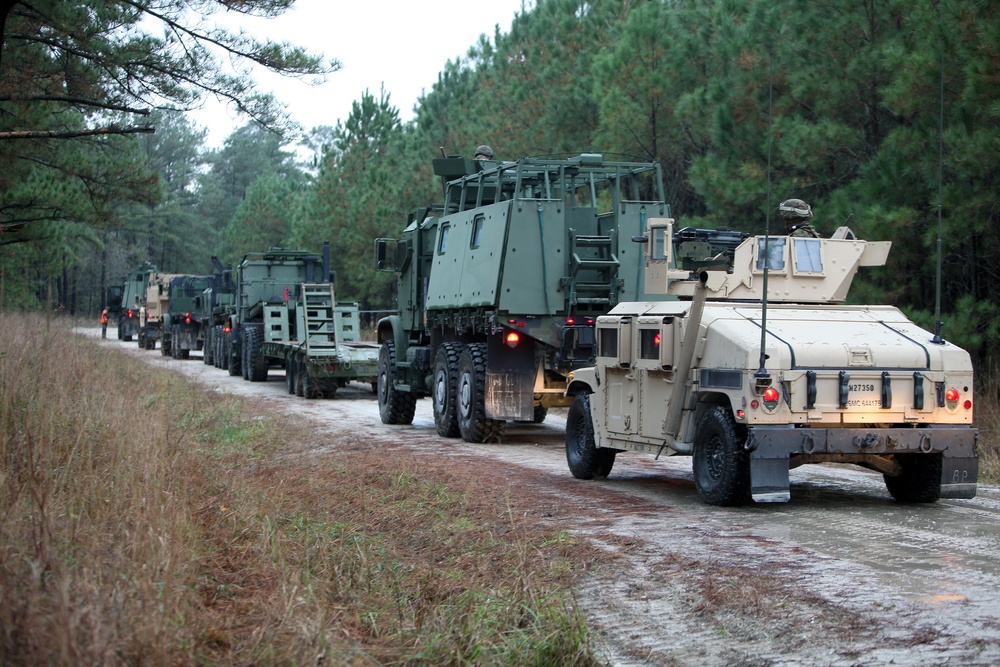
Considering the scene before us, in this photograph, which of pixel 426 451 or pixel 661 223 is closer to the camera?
pixel 661 223

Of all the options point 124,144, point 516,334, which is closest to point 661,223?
point 516,334

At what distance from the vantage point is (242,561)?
20.8ft

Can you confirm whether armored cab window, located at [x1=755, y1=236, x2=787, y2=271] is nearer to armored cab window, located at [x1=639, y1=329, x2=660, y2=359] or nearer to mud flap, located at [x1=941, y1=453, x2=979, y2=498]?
armored cab window, located at [x1=639, y1=329, x2=660, y2=359]

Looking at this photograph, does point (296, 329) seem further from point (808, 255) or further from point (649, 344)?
point (808, 255)

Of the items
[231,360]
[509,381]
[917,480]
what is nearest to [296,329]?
[231,360]

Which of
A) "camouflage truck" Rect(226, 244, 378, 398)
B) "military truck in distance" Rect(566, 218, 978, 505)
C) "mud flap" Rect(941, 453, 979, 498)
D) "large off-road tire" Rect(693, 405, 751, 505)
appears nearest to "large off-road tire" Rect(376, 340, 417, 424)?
"camouflage truck" Rect(226, 244, 378, 398)

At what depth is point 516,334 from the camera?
1484cm

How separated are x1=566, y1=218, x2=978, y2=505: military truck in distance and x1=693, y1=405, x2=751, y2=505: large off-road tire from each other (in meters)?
0.01

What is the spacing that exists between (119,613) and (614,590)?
10.1 ft

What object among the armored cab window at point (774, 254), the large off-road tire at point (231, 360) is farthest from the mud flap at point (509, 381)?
the large off-road tire at point (231, 360)

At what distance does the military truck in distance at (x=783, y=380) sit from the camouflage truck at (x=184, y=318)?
90.4 feet

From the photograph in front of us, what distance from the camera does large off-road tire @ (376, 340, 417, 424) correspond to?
18109 mm

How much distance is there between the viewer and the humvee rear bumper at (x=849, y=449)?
897 cm

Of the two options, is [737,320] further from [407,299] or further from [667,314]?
[407,299]
